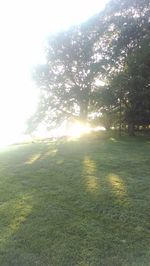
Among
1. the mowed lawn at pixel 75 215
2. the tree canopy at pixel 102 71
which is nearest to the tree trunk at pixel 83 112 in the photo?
the tree canopy at pixel 102 71

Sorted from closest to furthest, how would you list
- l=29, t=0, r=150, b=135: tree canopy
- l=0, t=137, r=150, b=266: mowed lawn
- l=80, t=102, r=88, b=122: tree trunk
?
l=0, t=137, r=150, b=266: mowed lawn, l=29, t=0, r=150, b=135: tree canopy, l=80, t=102, r=88, b=122: tree trunk

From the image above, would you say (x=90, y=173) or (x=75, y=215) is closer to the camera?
(x=75, y=215)

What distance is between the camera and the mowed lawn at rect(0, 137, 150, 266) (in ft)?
20.2

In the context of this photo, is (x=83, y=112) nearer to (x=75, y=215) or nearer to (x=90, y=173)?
(x=90, y=173)

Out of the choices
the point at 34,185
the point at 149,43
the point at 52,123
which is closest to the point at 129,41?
the point at 149,43

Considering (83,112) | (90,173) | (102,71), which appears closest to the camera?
(90,173)

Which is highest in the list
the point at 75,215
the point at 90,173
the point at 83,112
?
the point at 83,112

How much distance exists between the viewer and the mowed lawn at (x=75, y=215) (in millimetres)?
6148

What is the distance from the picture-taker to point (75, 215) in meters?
7.83

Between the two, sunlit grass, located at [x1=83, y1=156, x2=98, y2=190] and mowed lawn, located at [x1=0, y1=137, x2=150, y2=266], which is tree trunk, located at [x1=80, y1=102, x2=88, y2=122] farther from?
mowed lawn, located at [x1=0, y1=137, x2=150, y2=266]

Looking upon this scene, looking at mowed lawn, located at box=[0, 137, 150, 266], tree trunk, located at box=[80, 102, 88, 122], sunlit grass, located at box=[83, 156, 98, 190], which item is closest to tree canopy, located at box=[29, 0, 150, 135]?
tree trunk, located at box=[80, 102, 88, 122]

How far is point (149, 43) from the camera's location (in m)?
29.2

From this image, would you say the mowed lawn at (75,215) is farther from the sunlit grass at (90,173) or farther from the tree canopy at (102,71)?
the tree canopy at (102,71)

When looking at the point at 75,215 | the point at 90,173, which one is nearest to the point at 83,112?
the point at 90,173
